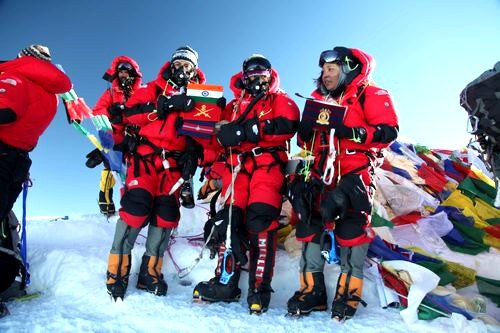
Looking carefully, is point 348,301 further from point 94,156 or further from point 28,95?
point 94,156

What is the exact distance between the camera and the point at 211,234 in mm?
4340

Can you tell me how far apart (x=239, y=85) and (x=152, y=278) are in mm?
2625

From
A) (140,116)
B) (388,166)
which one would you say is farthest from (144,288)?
(388,166)

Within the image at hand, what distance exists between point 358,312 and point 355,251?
64 cm

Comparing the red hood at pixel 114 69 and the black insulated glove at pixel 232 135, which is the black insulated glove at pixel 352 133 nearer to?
the black insulated glove at pixel 232 135

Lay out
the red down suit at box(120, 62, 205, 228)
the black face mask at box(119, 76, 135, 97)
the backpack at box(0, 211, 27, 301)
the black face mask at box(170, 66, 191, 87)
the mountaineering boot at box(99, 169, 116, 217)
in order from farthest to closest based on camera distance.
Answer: the mountaineering boot at box(99, 169, 116, 217)
the black face mask at box(119, 76, 135, 97)
the black face mask at box(170, 66, 191, 87)
the red down suit at box(120, 62, 205, 228)
the backpack at box(0, 211, 27, 301)

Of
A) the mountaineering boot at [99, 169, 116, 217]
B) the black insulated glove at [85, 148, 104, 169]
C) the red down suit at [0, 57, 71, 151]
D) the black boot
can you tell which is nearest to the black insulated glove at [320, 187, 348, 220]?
the red down suit at [0, 57, 71, 151]

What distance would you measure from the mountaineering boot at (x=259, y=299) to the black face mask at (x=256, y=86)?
7.57 ft

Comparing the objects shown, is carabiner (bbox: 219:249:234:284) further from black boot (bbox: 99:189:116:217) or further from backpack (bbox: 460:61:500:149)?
black boot (bbox: 99:189:116:217)

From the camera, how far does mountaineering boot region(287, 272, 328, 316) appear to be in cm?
368

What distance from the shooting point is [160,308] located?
3.61m

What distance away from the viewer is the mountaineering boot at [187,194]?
4.63m

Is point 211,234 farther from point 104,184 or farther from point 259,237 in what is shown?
point 104,184

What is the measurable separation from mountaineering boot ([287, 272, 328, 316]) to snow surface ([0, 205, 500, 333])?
96 millimetres
